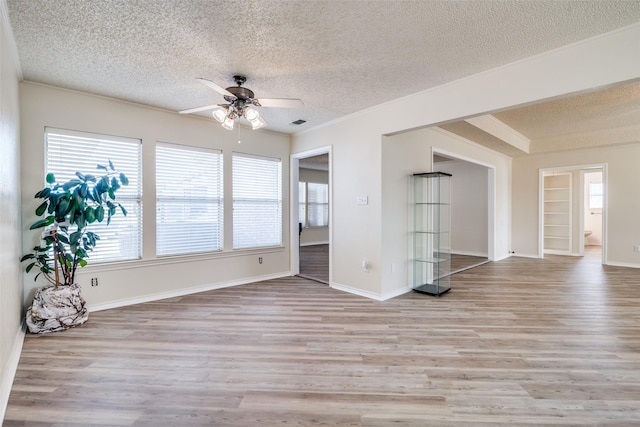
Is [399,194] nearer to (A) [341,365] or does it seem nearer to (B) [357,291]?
(B) [357,291]

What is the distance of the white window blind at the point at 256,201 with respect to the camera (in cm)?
484

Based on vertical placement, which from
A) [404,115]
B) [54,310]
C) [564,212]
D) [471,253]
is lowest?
[471,253]

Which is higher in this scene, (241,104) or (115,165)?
(241,104)

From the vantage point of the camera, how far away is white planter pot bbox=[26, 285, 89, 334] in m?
2.89

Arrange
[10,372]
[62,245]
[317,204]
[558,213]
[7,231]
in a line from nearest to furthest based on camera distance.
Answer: [10,372] → [7,231] → [62,245] → [558,213] → [317,204]

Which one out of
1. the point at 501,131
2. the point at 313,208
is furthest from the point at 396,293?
the point at 313,208

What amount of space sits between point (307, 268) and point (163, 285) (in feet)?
9.39

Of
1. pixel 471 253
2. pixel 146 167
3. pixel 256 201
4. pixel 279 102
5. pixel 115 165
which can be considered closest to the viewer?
pixel 279 102

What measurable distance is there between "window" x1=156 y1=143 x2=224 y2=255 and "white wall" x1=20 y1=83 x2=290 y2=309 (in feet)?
0.35

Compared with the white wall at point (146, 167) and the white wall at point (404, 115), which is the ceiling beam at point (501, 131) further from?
the white wall at point (146, 167)

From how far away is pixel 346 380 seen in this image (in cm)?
212

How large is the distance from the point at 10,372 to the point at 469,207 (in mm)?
8622

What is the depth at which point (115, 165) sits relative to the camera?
371 cm

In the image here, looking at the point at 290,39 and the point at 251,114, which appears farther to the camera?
the point at 251,114
